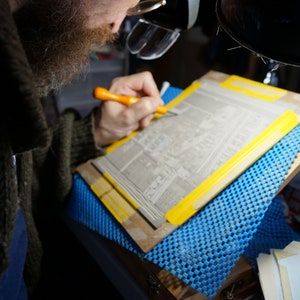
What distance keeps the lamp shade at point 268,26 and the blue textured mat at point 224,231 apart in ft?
0.73

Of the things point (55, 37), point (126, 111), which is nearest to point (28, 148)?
point (55, 37)

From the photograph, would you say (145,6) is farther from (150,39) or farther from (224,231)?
Result: (224,231)

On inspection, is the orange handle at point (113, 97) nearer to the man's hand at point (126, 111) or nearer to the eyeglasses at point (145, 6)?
the man's hand at point (126, 111)

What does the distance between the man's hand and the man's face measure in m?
0.18

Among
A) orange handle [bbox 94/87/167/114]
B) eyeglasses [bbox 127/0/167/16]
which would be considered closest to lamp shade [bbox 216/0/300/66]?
eyeglasses [bbox 127/0/167/16]

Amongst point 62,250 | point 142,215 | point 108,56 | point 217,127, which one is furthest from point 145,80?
point 108,56

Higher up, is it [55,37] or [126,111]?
[55,37]

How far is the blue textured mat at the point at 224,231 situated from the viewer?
14.9 inches

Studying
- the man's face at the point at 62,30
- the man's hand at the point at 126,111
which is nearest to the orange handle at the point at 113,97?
the man's hand at the point at 126,111

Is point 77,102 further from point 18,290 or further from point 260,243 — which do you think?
point 260,243

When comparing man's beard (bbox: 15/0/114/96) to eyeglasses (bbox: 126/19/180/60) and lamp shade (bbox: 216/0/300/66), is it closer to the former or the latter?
eyeglasses (bbox: 126/19/180/60)

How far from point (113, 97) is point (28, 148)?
392 millimetres

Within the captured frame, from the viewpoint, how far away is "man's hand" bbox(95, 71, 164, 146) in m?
0.66

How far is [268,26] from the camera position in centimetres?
25
